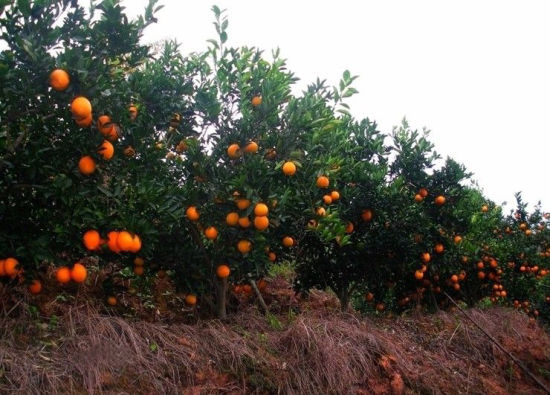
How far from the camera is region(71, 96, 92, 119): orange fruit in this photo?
2.67m

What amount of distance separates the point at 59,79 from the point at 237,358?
256 cm

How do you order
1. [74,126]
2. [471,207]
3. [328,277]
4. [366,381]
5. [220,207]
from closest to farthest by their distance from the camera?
[74,126] < [220,207] < [366,381] < [328,277] < [471,207]

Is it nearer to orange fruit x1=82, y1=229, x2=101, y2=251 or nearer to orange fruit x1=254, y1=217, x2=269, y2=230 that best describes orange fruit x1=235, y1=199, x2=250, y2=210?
orange fruit x1=254, y1=217, x2=269, y2=230

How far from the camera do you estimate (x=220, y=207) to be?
3.74 meters

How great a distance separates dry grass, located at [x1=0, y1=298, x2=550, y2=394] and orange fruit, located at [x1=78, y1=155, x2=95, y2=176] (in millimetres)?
1327

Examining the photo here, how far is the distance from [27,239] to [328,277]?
12.1ft

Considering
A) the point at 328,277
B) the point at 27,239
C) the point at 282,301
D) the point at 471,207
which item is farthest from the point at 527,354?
the point at 27,239

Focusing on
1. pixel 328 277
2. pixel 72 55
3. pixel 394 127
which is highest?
pixel 394 127

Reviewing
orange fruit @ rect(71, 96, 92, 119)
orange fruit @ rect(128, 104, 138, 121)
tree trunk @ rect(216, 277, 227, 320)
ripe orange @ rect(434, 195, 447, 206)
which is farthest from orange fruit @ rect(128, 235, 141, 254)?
ripe orange @ rect(434, 195, 447, 206)

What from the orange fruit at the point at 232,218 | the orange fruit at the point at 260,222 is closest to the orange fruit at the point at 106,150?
the orange fruit at the point at 232,218

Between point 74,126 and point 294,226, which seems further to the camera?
point 294,226

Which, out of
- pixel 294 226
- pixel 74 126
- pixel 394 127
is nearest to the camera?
pixel 74 126

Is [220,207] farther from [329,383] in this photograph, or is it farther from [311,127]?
[329,383]

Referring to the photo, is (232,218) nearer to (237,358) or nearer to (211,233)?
(211,233)
